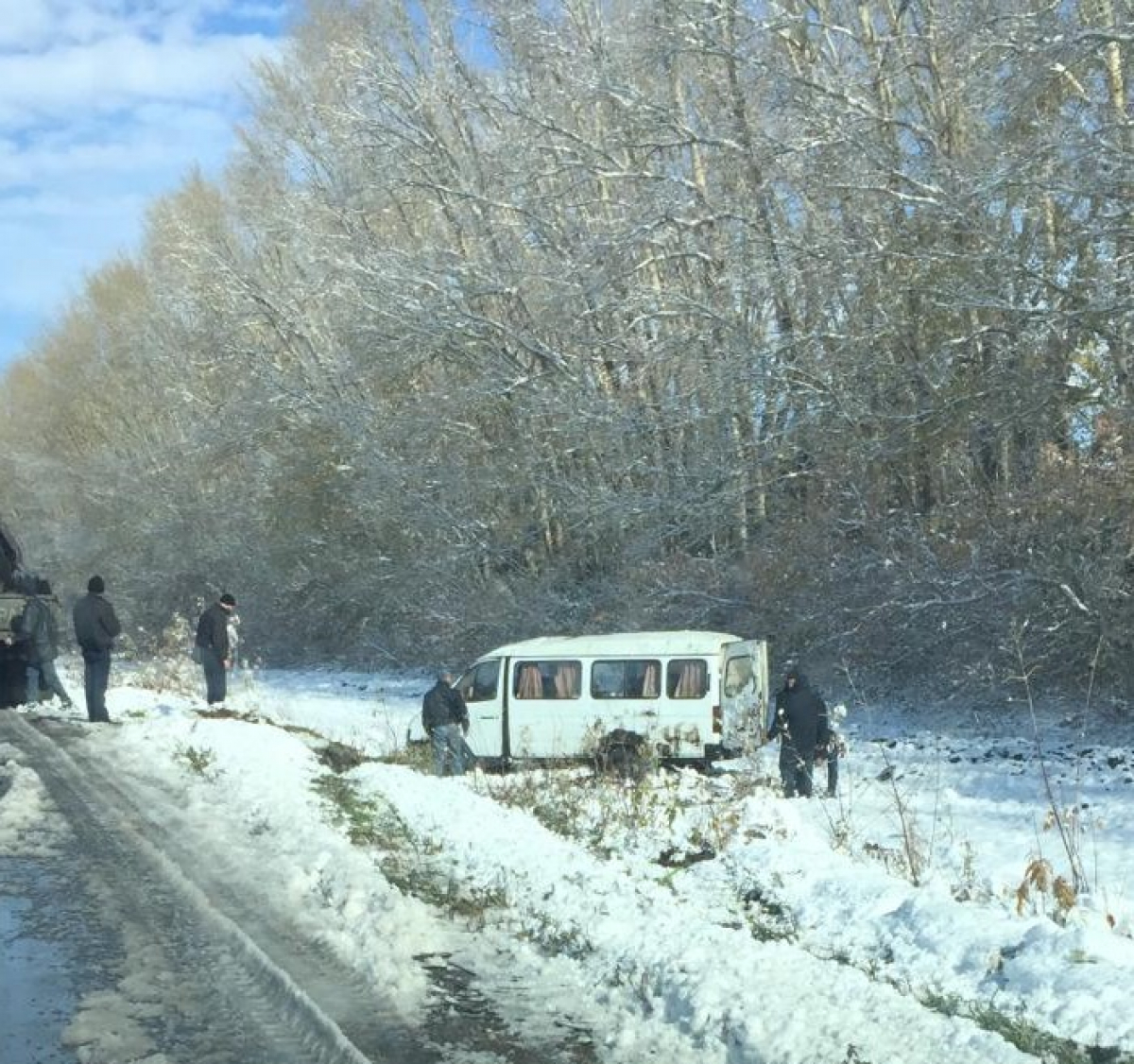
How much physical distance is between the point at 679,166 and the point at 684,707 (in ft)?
43.6

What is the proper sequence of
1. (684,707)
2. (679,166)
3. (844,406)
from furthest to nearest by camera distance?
(679,166) → (844,406) → (684,707)

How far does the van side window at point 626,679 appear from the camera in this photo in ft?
56.7

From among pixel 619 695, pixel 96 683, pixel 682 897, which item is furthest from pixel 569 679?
pixel 682 897

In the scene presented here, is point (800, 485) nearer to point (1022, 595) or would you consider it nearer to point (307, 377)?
point (1022, 595)

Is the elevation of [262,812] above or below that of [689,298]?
below

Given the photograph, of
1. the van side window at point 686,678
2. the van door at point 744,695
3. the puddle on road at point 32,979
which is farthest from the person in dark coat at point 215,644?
the puddle on road at point 32,979

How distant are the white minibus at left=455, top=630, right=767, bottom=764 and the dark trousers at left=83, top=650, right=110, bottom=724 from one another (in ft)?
14.8

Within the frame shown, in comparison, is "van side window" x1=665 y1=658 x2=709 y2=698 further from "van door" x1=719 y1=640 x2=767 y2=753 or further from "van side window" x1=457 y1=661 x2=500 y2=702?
"van side window" x1=457 y1=661 x2=500 y2=702

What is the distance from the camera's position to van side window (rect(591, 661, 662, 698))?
17.3 m

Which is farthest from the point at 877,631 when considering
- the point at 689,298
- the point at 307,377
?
the point at 307,377

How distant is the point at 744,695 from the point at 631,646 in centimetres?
156

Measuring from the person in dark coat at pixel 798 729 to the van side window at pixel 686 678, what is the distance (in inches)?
70.4

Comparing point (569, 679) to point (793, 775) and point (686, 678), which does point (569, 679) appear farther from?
point (793, 775)

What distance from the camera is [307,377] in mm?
34188
